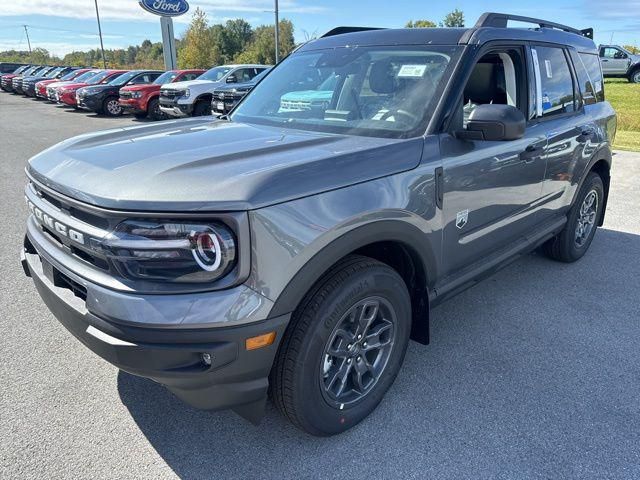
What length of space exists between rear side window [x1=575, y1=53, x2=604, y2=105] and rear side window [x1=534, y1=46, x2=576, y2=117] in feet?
1.05

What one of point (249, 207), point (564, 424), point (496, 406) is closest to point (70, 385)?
point (249, 207)

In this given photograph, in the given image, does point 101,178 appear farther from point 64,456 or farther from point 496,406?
point 496,406

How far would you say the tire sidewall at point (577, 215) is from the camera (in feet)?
14.4

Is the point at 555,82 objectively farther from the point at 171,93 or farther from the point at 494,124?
the point at 171,93

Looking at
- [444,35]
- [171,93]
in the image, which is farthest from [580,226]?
[171,93]

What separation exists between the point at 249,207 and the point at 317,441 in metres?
1.29

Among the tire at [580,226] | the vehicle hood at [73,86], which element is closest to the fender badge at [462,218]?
the tire at [580,226]

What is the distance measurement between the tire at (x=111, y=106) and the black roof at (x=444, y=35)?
16396 mm

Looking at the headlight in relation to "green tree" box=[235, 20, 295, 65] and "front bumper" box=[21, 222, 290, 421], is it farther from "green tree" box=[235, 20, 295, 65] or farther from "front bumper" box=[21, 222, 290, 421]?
"green tree" box=[235, 20, 295, 65]

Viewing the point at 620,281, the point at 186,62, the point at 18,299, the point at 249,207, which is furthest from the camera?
the point at 186,62

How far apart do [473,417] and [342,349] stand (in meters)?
0.81

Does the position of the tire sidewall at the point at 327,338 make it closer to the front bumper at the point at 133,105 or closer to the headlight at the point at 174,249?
the headlight at the point at 174,249

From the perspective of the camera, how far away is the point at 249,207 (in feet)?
5.98

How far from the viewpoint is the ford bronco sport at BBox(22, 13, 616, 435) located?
6.06 feet
